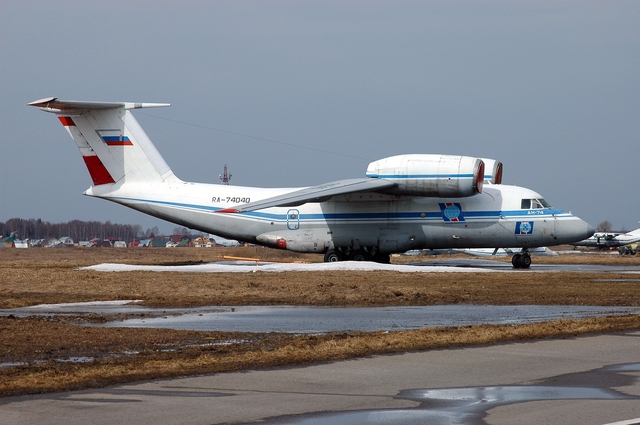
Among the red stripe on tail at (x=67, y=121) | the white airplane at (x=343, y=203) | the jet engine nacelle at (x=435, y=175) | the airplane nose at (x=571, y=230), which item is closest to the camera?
the jet engine nacelle at (x=435, y=175)

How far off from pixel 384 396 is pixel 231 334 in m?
5.21

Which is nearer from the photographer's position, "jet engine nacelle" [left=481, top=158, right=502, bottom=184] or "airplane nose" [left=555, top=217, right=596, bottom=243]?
"airplane nose" [left=555, top=217, right=596, bottom=243]

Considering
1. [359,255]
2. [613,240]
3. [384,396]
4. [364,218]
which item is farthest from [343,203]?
[613,240]

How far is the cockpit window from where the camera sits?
110 feet

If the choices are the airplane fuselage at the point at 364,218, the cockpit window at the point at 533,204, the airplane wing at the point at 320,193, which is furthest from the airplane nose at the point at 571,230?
the airplane wing at the point at 320,193

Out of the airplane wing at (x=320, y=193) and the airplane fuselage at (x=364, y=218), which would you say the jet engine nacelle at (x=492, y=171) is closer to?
the airplane fuselage at (x=364, y=218)

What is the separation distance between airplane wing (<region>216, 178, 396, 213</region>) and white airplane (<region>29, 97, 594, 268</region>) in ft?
0.16

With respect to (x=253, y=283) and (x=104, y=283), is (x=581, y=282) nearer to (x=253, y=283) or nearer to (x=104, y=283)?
(x=253, y=283)

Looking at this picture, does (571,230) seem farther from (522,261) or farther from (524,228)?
(522,261)

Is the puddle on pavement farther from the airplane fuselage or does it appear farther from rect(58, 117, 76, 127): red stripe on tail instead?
rect(58, 117, 76, 127): red stripe on tail

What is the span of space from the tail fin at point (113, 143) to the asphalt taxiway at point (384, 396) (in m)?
27.7

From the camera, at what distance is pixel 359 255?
35.2m

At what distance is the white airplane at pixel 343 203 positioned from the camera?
107ft

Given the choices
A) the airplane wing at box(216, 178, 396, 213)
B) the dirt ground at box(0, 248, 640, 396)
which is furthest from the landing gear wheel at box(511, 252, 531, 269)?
the airplane wing at box(216, 178, 396, 213)
